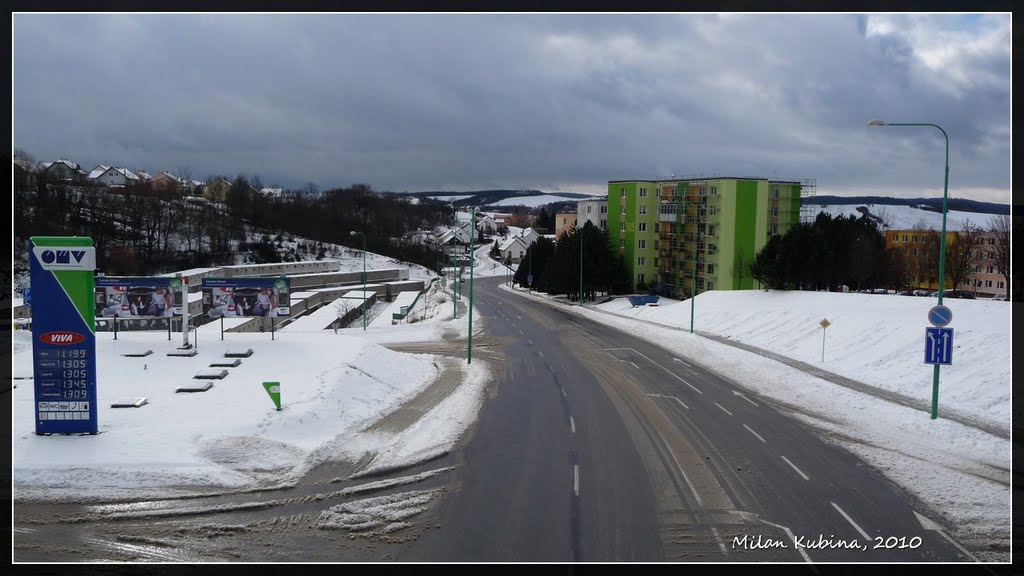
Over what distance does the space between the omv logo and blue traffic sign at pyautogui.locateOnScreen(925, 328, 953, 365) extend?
20.1 m

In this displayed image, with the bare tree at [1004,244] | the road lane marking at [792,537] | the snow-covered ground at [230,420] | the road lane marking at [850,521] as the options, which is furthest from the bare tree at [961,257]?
the road lane marking at [792,537]

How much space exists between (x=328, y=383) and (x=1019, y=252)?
3169cm

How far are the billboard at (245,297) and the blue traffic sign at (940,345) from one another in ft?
76.6

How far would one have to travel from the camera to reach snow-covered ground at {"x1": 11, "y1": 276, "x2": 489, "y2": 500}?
13609 millimetres

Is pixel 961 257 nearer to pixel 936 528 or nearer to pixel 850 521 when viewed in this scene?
pixel 936 528

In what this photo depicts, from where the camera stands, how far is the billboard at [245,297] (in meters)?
29.1

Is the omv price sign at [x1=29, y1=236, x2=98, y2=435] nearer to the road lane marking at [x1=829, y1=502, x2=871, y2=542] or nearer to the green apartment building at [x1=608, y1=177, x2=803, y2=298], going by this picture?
the road lane marking at [x1=829, y1=502, x2=871, y2=542]

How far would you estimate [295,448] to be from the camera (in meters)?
15.7

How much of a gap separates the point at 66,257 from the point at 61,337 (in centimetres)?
177

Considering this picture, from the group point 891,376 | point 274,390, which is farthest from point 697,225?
point 274,390

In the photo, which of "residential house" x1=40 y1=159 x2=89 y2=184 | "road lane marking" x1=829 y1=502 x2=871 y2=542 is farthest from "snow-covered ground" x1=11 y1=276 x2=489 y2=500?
"residential house" x1=40 y1=159 x2=89 y2=184

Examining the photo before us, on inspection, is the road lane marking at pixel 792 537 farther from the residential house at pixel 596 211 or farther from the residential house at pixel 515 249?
the residential house at pixel 515 249
